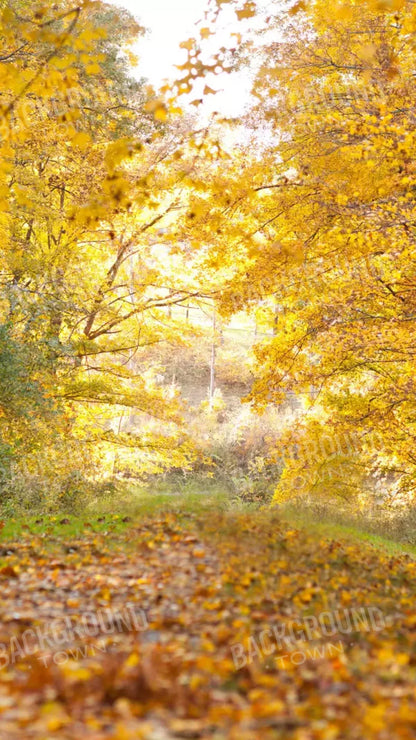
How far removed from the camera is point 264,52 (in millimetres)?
8711

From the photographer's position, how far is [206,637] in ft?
11.4

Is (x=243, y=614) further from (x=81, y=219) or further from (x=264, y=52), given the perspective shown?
(x=264, y=52)

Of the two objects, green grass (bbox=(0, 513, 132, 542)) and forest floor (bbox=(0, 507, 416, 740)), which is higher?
green grass (bbox=(0, 513, 132, 542))

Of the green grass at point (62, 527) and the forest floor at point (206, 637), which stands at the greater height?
the green grass at point (62, 527)

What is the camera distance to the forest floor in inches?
99.9

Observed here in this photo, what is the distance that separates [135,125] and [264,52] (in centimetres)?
333

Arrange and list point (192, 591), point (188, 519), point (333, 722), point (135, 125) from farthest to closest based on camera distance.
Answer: point (135, 125)
point (188, 519)
point (192, 591)
point (333, 722)

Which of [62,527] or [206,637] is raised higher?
[62,527]

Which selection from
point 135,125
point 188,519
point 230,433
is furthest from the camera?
point 230,433

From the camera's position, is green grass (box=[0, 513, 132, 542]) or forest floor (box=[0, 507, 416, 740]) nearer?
forest floor (box=[0, 507, 416, 740])

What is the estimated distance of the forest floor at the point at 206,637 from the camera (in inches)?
99.9

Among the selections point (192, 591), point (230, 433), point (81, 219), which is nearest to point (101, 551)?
point (192, 591)

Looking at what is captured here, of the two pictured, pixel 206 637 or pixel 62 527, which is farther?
pixel 62 527

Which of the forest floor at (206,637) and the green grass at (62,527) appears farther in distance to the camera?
the green grass at (62,527)
